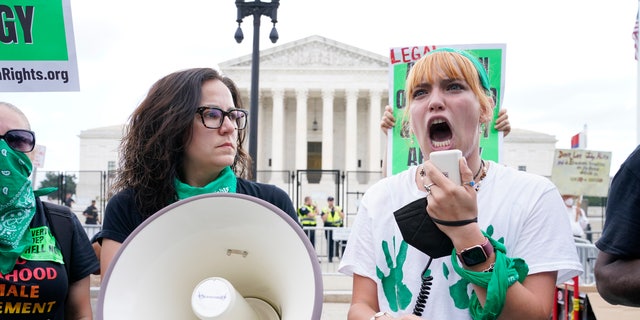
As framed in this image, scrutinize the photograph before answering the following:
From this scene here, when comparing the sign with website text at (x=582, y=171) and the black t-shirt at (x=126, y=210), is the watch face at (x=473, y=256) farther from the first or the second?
the sign with website text at (x=582, y=171)

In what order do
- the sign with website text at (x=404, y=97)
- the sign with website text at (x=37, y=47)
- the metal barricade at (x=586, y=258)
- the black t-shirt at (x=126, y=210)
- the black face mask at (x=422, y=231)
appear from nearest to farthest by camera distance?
the black face mask at (x=422, y=231) → the black t-shirt at (x=126, y=210) → the sign with website text at (x=37, y=47) → the sign with website text at (x=404, y=97) → the metal barricade at (x=586, y=258)

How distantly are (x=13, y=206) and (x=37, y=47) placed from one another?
1316mm

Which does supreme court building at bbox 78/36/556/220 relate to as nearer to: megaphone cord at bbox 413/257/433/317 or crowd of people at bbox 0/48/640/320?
crowd of people at bbox 0/48/640/320

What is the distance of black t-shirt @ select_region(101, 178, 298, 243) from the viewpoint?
6.51 feet

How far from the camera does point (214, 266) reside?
158 centimetres

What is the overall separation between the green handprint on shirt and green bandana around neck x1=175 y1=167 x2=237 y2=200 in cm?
67

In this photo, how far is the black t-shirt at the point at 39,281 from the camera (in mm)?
2049

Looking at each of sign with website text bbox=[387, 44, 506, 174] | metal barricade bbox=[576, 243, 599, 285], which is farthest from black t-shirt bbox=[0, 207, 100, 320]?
metal barricade bbox=[576, 243, 599, 285]

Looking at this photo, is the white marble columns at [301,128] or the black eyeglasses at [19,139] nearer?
the black eyeglasses at [19,139]

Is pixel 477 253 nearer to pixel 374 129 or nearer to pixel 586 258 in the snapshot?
pixel 586 258

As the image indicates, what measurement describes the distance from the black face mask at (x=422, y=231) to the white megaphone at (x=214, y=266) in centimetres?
34

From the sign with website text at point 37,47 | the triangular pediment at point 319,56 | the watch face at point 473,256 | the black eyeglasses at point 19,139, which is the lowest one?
the watch face at point 473,256

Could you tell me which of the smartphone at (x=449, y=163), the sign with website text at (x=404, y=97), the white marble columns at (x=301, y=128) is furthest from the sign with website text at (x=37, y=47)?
the white marble columns at (x=301, y=128)

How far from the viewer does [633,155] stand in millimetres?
1648
